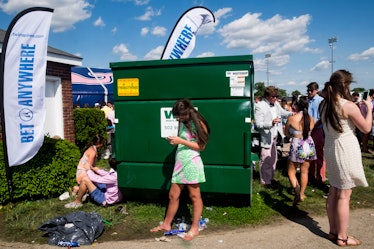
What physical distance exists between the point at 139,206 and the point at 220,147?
1.63m

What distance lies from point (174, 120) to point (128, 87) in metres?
0.83

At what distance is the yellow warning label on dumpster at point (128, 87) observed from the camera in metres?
4.45

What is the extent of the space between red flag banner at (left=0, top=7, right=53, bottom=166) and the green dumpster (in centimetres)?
150

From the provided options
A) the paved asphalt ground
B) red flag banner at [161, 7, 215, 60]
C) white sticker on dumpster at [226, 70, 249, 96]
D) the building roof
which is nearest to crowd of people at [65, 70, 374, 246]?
the paved asphalt ground

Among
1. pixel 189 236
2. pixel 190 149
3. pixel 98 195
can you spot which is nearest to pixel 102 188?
pixel 98 195

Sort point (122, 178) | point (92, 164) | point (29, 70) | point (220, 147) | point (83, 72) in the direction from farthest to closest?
1. point (83, 72)
2. point (92, 164)
3. point (29, 70)
4. point (122, 178)
5. point (220, 147)

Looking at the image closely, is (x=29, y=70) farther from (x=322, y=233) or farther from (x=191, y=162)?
(x=322, y=233)

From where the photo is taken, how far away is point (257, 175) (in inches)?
261

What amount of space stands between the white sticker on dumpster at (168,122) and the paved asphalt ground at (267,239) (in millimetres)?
1393

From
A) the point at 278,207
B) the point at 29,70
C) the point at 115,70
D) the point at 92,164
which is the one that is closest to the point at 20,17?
the point at 29,70

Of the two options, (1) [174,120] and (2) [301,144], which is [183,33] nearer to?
(1) [174,120]

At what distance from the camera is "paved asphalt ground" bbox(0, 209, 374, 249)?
3576 mm

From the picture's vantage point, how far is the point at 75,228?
3.89 m

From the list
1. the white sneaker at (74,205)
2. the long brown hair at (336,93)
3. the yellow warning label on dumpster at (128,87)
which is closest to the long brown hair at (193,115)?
the yellow warning label on dumpster at (128,87)
